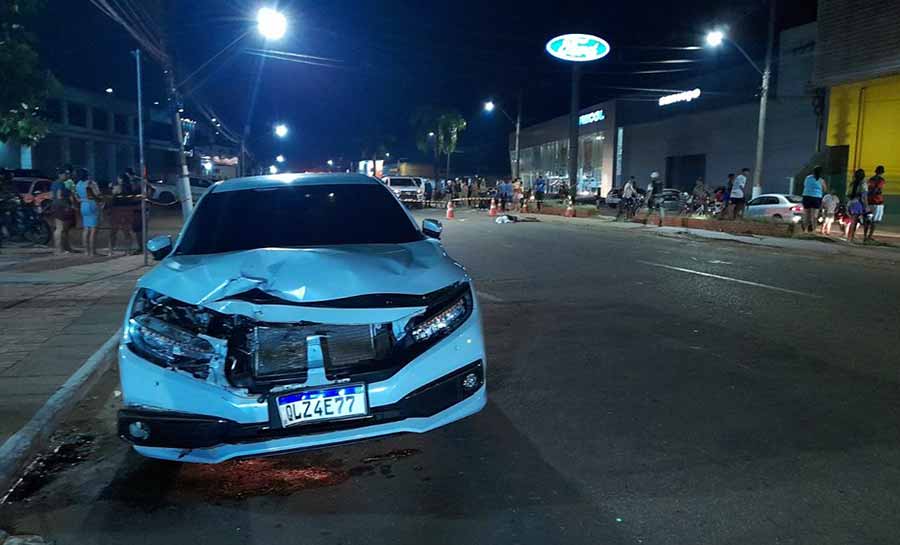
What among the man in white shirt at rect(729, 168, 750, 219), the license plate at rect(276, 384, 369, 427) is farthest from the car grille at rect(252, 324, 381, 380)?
the man in white shirt at rect(729, 168, 750, 219)

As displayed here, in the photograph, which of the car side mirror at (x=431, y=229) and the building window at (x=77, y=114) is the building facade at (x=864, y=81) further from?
the building window at (x=77, y=114)

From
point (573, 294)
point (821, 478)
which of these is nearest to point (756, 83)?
point (573, 294)

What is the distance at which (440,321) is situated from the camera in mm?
3930

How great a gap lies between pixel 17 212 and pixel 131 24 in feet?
18.9

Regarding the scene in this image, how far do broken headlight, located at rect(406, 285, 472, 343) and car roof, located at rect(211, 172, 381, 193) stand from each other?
2227mm

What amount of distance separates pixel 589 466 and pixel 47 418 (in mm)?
3764

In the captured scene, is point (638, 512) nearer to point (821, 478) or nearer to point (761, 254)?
point (821, 478)

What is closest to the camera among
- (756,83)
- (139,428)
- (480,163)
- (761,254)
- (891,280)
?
(139,428)

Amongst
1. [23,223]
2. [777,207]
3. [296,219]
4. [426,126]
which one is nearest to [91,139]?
[426,126]

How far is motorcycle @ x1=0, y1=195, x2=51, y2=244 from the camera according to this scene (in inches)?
652

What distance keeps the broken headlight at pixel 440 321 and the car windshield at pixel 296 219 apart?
1254 millimetres

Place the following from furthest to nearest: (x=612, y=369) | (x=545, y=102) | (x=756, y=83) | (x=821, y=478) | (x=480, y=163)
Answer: (x=480, y=163), (x=545, y=102), (x=756, y=83), (x=612, y=369), (x=821, y=478)

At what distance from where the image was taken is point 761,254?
1600cm

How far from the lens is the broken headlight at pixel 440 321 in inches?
152
